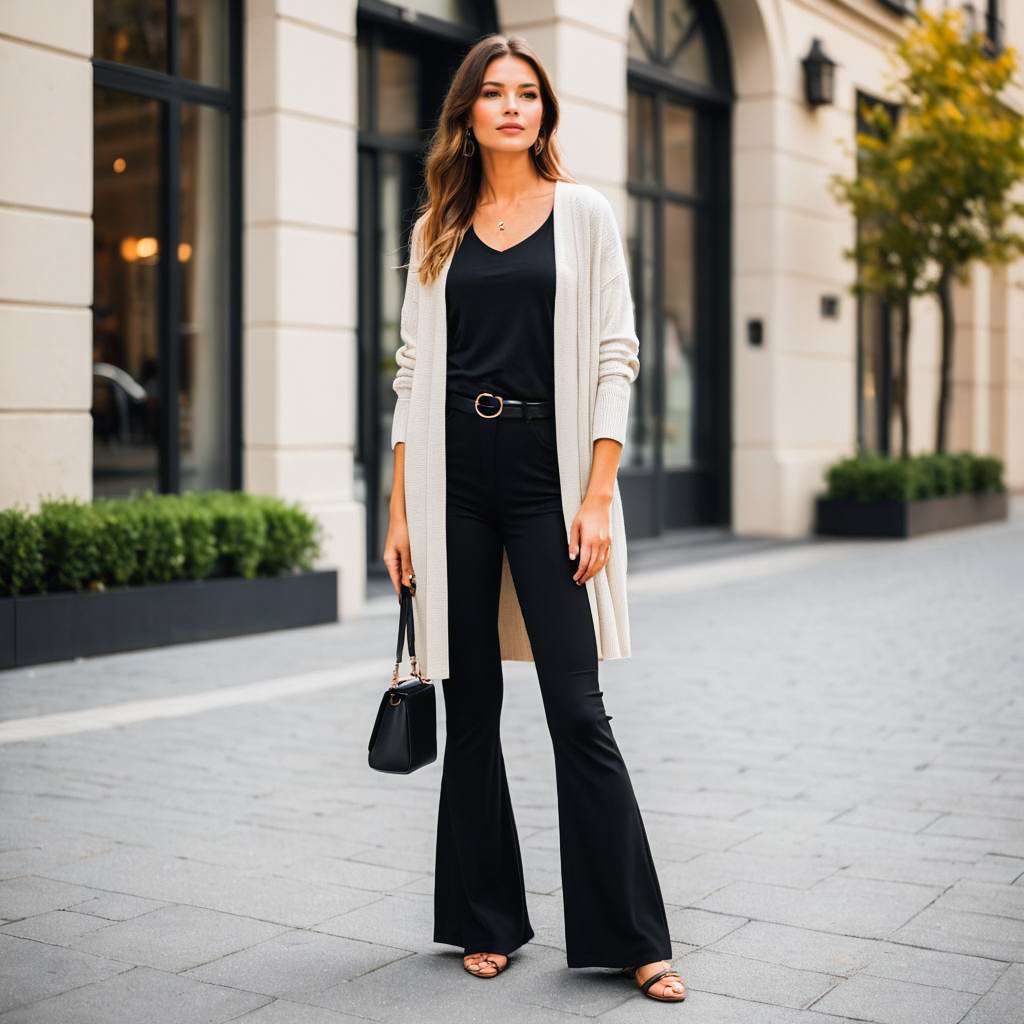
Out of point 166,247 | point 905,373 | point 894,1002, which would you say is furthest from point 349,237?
point 905,373

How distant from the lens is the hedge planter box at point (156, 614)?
7.85 meters

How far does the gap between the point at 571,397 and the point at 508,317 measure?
240 mm

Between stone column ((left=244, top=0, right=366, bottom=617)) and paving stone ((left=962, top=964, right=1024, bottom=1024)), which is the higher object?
stone column ((left=244, top=0, right=366, bottom=617))

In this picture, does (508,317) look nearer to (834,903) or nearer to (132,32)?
(834,903)

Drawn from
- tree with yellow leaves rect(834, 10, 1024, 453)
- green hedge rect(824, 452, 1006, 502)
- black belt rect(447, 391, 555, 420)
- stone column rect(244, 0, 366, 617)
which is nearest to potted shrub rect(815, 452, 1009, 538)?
green hedge rect(824, 452, 1006, 502)

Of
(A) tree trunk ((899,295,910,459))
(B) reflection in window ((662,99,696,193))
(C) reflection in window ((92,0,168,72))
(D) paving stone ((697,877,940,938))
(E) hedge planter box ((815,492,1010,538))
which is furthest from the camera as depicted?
(A) tree trunk ((899,295,910,459))

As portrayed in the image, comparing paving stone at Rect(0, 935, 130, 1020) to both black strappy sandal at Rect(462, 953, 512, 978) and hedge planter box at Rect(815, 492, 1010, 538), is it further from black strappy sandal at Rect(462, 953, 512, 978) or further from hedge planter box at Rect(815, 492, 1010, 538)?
hedge planter box at Rect(815, 492, 1010, 538)

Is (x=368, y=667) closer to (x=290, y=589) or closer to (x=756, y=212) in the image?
(x=290, y=589)

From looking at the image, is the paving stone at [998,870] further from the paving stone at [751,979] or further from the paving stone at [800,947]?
the paving stone at [751,979]

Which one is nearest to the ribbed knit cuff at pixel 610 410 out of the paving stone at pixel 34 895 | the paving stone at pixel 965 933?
the paving stone at pixel 965 933

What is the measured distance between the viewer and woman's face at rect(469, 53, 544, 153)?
12.0ft

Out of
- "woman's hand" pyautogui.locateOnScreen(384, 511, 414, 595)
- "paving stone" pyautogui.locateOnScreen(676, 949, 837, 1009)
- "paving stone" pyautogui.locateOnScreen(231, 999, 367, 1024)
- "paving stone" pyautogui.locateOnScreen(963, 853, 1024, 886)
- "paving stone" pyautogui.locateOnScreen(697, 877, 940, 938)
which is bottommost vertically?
"paving stone" pyautogui.locateOnScreen(231, 999, 367, 1024)

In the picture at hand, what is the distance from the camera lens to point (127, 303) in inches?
395

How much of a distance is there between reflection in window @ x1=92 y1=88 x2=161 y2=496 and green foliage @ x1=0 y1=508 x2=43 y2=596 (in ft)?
5.69
